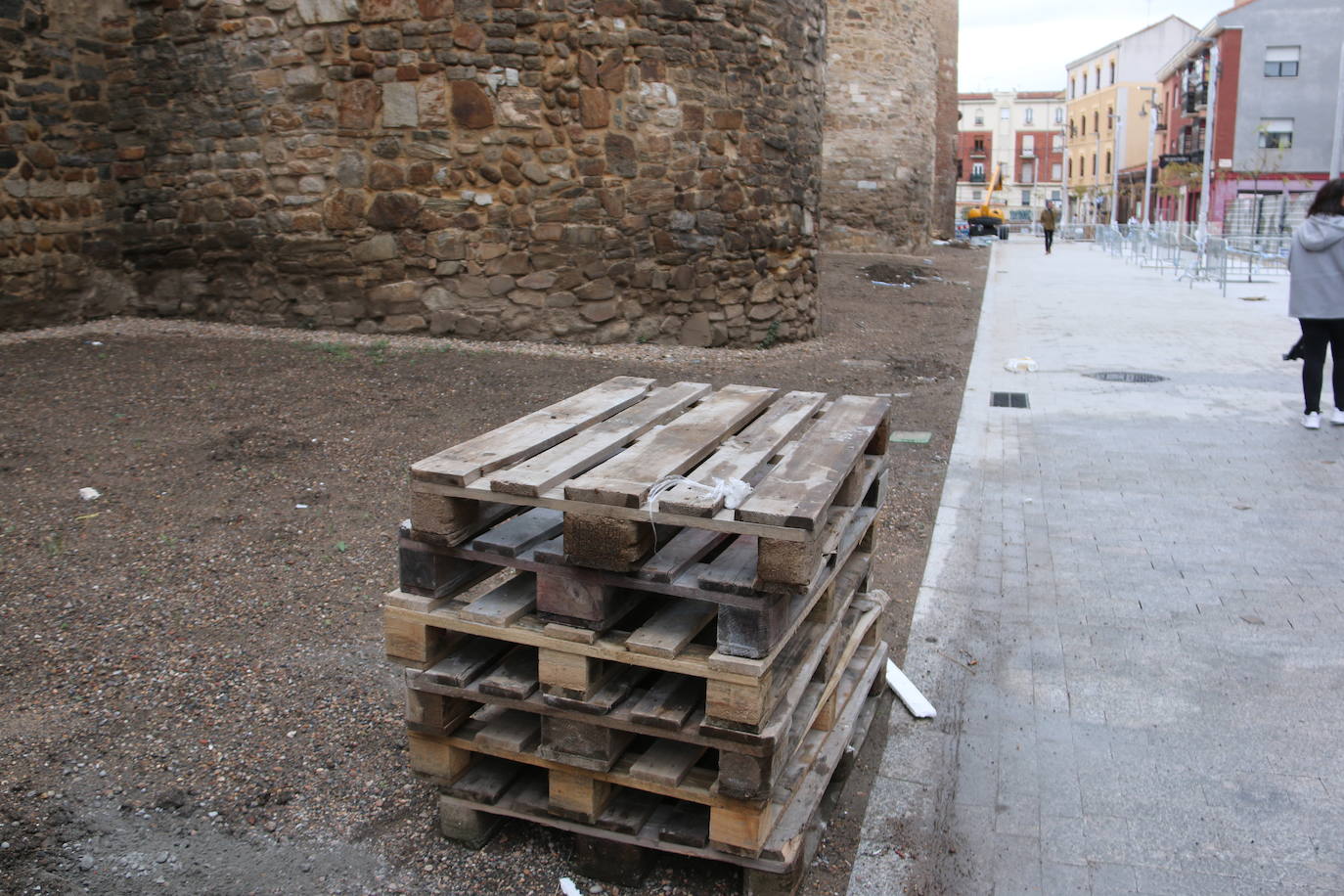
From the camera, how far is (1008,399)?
8.80 meters

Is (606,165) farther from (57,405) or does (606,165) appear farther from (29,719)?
(29,719)

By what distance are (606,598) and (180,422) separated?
4.66 meters

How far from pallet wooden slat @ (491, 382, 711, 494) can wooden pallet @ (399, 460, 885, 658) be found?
164 mm

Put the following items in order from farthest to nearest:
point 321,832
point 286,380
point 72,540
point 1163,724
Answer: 1. point 286,380
2. point 72,540
3. point 1163,724
4. point 321,832

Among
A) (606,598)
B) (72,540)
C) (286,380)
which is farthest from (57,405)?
(606,598)

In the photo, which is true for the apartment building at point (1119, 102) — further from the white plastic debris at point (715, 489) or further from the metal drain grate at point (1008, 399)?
the white plastic debris at point (715, 489)

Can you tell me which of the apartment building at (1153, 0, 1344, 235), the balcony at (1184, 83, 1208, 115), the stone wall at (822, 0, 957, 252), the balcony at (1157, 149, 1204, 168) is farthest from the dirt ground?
the balcony at (1157, 149, 1204, 168)

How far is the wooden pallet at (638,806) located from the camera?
2.54 meters

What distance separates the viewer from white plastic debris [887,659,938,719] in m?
3.67

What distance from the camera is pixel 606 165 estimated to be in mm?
9039

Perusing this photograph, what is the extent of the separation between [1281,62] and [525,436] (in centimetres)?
5603

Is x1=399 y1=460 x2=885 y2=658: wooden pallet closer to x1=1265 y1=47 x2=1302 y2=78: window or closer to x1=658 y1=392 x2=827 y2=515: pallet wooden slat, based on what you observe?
x1=658 y1=392 x2=827 y2=515: pallet wooden slat

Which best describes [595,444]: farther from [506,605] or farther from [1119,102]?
[1119,102]

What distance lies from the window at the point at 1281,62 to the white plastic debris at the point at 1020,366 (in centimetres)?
4755
